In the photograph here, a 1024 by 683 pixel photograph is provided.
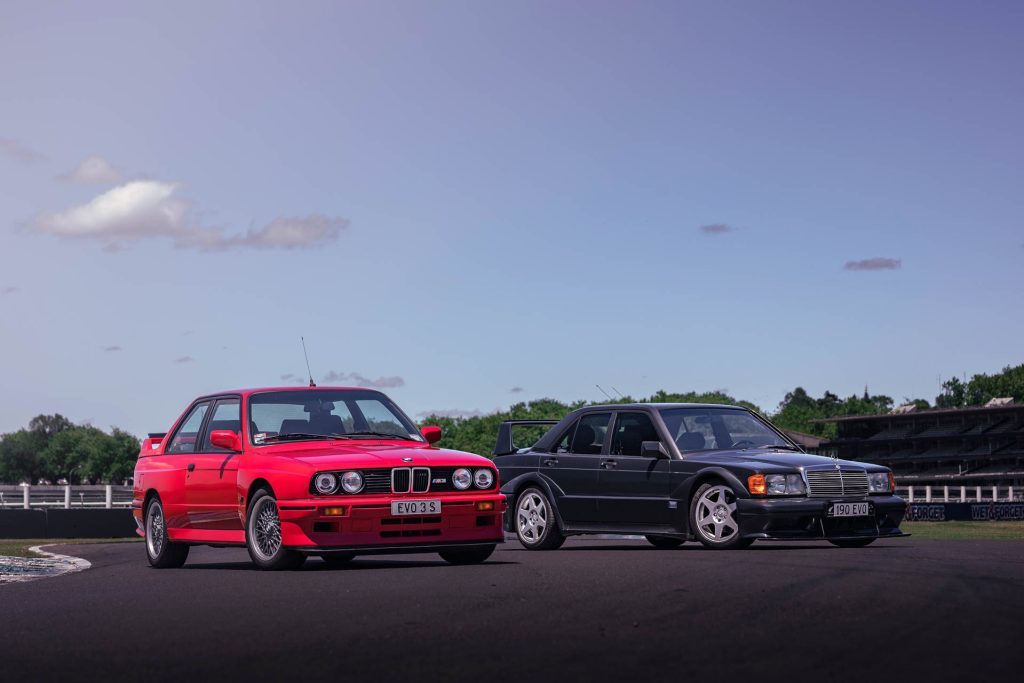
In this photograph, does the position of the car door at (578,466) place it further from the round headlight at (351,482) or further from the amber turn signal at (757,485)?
the round headlight at (351,482)

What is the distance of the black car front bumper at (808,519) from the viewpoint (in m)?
13.3

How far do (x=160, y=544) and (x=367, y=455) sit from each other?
3.11 m

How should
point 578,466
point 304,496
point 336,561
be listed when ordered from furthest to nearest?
point 578,466 < point 336,561 < point 304,496

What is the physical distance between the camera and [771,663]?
5957 millimetres

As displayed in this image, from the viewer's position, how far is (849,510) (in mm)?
13797

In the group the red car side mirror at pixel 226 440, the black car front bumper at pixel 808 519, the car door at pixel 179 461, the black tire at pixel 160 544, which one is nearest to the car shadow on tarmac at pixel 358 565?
the black tire at pixel 160 544

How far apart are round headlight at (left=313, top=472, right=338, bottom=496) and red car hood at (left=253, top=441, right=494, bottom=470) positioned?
6 cm

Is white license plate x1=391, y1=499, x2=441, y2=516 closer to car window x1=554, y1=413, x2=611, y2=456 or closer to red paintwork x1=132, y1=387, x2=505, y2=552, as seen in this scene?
red paintwork x1=132, y1=387, x2=505, y2=552

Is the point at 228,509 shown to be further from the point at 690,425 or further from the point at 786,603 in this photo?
the point at 786,603

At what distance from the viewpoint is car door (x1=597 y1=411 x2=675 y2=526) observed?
14.2 m

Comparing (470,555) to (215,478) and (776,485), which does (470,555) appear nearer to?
(215,478)

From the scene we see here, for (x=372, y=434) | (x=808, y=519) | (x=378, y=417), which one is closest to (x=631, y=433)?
(x=808, y=519)

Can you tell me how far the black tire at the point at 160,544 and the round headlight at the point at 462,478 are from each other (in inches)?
127

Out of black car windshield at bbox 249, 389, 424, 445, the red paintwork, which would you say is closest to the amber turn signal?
the red paintwork
